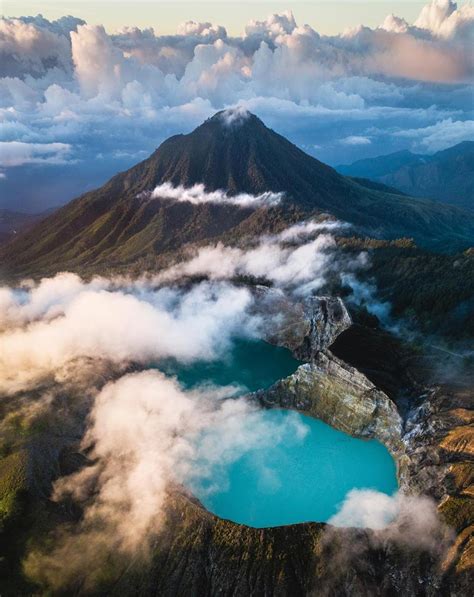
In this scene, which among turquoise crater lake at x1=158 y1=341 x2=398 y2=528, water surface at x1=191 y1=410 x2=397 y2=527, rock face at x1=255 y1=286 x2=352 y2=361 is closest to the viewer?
water surface at x1=191 y1=410 x2=397 y2=527

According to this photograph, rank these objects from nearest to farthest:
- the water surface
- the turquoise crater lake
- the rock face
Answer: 1. the water surface
2. the turquoise crater lake
3. the rock face

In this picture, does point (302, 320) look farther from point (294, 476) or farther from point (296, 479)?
point (296, 479)

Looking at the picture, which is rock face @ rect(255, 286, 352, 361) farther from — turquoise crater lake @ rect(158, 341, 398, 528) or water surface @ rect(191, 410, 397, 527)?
water surface @ rect(191, 410, 397, 527)

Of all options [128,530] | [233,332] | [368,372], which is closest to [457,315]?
[368,372]

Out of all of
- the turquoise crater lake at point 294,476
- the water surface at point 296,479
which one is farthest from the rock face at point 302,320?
the water surface at point 296,479

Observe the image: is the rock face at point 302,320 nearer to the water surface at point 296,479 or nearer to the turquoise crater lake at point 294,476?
the turquoise crater lake at point 294,476

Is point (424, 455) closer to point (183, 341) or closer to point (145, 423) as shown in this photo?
point (145, 423)

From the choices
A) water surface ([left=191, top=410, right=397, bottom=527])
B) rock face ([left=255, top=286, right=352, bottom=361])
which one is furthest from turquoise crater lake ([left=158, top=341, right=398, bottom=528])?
rock face ([left=255, top=286, right=352, bottom=361])

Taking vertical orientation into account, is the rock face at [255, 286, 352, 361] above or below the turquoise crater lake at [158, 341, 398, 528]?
above
